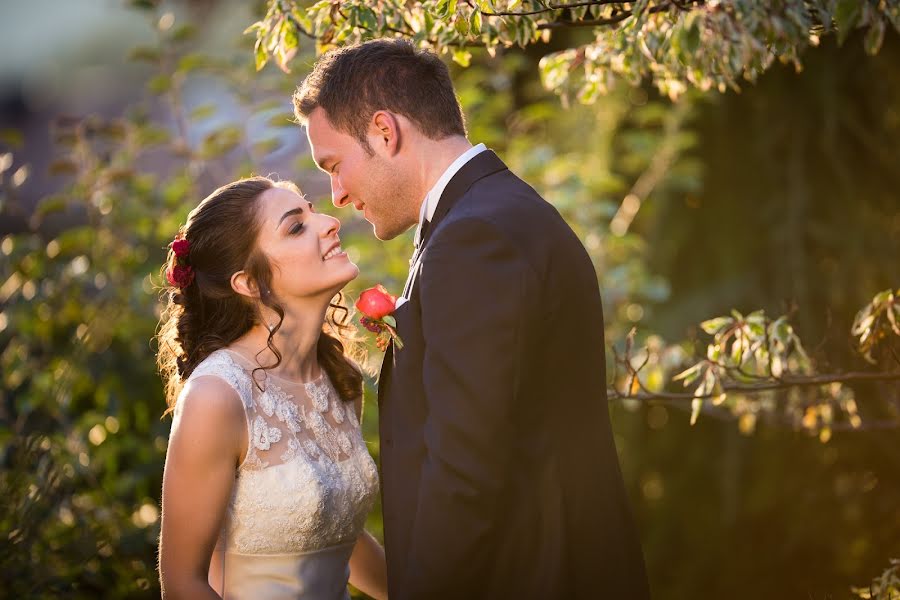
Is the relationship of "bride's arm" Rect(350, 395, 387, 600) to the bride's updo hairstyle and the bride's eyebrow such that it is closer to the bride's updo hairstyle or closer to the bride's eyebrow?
the bride's updo hairstyle

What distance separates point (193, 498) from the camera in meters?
2.52

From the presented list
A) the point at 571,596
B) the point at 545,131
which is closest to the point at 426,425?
the point at 571,596

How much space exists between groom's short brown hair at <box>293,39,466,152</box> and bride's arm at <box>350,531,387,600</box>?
4.35 feet

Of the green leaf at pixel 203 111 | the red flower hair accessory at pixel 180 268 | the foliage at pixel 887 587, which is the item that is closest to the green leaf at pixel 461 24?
the red flower hair accessory at pixel 180 268

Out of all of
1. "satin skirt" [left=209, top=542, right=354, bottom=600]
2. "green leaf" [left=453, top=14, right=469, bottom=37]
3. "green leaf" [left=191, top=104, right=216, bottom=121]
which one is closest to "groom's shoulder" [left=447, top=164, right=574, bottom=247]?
"green leaf" [left=453, top=14, right=469, bottom=37]

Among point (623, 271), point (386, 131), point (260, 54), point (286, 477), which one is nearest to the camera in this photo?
point (386, 131)

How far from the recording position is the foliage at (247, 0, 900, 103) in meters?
2.35

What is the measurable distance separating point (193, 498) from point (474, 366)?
3.16 feet

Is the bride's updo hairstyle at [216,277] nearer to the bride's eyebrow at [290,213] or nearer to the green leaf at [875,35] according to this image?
the bride's eyebrow at [290,213]

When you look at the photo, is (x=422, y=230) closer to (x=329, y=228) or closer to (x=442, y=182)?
(x=442, y=182)

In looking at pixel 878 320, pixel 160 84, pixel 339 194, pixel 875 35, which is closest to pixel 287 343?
pixel 339 194

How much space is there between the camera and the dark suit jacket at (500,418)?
80.5 inches

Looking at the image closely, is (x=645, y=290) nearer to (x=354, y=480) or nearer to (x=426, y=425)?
(x=354, y=480)

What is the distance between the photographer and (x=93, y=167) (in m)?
A: 5.04
